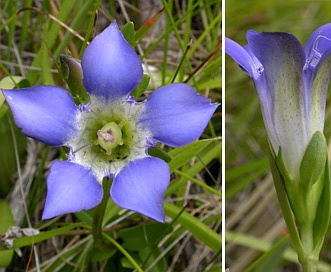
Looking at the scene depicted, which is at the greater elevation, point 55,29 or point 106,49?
point 106,49

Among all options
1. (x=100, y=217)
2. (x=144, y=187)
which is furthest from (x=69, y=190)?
(x=100, y=217)

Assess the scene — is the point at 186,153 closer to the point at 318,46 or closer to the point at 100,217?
the point at 100,217

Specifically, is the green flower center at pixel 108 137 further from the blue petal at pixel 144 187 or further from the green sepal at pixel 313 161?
the green sepal at pixel 313 161

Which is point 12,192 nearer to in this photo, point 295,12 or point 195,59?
point 195,59

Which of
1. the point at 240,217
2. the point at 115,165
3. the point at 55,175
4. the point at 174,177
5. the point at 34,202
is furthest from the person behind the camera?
the point at 240,217

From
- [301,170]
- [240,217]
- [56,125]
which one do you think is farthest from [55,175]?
[240,217]

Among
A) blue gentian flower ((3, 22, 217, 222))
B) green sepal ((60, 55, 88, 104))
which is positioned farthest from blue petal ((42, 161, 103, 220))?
green sepal ((60, 55, 88, 104))
